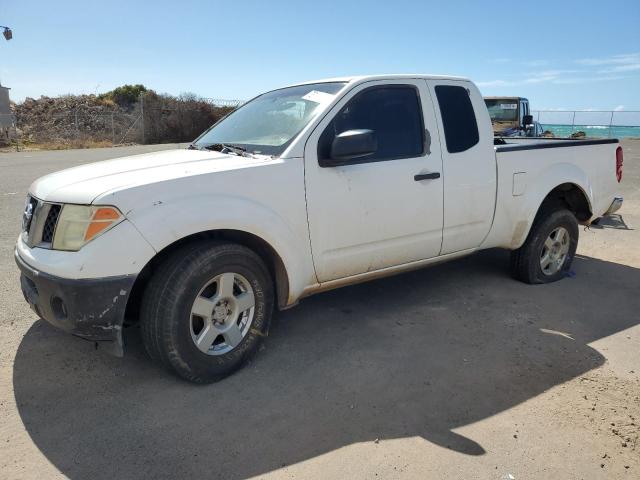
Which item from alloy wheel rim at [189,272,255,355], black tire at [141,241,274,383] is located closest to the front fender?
black tire at [141,241,274,383]

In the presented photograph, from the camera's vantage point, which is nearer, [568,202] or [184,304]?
[184,304]

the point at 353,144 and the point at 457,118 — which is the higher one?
the point at 457,118

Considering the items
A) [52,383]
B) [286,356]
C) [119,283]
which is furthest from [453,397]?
[52,383]

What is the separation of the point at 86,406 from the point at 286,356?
1308 millimetres

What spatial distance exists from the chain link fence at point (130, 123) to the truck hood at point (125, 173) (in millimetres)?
26877

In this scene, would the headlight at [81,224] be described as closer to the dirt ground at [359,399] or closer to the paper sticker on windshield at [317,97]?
the dirt ground at [359,399]

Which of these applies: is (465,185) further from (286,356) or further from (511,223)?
(286,356)

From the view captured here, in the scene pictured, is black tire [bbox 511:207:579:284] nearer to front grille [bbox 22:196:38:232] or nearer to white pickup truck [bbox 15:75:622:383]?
white pickup truck [bbox 15:75:622:383]

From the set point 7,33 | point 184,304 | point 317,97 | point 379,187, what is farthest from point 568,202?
point 7,33

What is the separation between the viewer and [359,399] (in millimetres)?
3121

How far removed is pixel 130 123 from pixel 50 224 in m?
31.5

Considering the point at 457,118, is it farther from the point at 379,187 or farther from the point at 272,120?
the point at 272,120

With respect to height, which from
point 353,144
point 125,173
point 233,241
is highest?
point 353,144

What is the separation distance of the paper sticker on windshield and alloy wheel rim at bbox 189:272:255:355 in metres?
1.44
